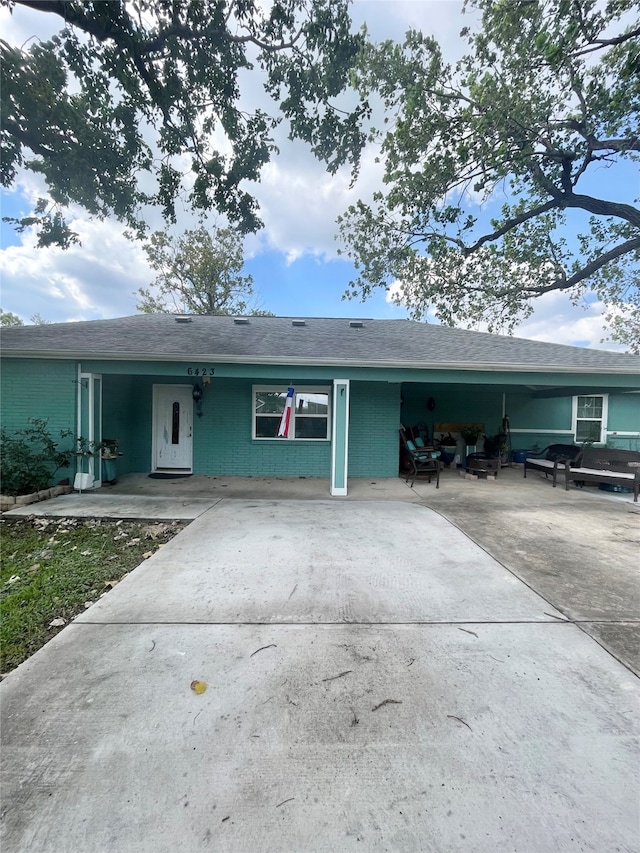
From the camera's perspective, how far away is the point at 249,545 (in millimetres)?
4117

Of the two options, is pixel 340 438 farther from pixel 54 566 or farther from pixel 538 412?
pixel 538 412

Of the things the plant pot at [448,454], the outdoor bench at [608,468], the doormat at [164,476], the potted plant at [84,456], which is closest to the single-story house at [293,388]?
the potted plant at [84,456]

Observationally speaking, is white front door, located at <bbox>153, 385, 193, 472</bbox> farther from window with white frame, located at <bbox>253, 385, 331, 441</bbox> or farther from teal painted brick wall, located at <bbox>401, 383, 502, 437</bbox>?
teal painted brick wall, located at <bbox>401, 383, 502, 437</bbox>

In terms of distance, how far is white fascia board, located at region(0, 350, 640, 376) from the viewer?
6410 mm

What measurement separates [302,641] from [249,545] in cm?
183

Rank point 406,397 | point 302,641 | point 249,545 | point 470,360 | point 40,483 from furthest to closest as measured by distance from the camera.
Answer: point 406,397 < point 470,360 < point 40,483 < point 249,545 < point 302,641

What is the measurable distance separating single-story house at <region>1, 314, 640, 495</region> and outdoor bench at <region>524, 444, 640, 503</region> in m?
1.41

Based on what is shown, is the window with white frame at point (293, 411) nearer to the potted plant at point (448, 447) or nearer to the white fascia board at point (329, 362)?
the white fascia board at point (329, 362)

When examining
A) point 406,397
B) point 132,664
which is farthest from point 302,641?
point 406,397

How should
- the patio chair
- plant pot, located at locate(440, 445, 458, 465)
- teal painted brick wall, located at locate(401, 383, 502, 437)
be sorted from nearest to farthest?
the patio chair < plant pot, located at locate(440, 445, 458, 465) < teal painted brick wall, located at locate(401, 383, 502, 437)

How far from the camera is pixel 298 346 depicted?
23.9ft

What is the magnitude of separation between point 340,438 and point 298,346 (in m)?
2.05

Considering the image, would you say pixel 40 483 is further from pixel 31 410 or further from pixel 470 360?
pixel 470 360

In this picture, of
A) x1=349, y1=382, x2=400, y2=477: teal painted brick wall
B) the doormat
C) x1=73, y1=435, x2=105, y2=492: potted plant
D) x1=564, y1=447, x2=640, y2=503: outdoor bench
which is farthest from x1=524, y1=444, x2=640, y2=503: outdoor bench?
x1=73, y1=435, x2=105, y2=492: potted plant
